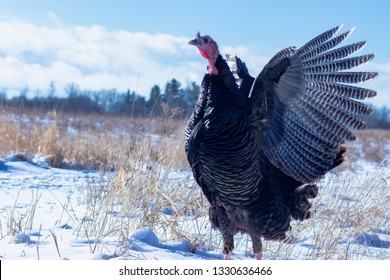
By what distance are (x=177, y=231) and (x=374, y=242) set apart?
7.02 ft

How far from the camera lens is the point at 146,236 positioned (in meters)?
4.50

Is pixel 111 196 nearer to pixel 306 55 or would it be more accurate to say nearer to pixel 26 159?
pixel 306 55

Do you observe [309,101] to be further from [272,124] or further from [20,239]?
[20,239]

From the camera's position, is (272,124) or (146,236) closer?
(272,124)

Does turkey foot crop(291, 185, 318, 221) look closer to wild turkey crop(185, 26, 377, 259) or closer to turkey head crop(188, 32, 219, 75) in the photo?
wild turkey crop(185, 26, 377, 259)

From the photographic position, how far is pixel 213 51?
4.19m

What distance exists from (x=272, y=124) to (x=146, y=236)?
4.49ft

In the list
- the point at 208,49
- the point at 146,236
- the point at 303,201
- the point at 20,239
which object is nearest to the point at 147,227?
the point at 146,236

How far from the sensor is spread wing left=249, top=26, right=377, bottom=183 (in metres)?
4.14

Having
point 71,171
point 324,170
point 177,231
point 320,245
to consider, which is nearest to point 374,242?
point 320,245

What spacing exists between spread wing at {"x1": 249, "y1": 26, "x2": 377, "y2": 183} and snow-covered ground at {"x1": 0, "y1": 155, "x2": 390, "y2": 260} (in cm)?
109

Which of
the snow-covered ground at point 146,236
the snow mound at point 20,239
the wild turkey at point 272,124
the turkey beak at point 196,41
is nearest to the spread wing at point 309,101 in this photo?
the wild turkey at point 272,124

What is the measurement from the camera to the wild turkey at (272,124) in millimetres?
4109

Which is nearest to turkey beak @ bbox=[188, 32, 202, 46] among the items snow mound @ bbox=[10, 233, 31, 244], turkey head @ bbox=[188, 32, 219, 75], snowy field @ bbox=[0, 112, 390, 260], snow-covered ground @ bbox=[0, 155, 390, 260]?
turkey head @ bbox=[188, 32, 219, 75]
